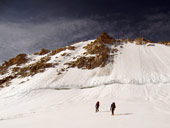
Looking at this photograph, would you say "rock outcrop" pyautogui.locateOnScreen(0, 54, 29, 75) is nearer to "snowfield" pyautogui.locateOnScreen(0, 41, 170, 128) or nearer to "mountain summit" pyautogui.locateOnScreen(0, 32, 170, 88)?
"mountain summit" pyautogui.locateOnScreen(0, 32, 170, 88)

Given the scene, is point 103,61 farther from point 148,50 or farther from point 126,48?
point 148,50

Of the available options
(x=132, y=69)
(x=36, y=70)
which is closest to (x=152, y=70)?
(x=132, y=69)

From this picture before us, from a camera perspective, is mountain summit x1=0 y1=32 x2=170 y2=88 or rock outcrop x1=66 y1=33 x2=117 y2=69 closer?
mountain summit x1=0 y1=32 x2=170 y2=88

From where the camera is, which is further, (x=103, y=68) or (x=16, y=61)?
(x=16, y=61)

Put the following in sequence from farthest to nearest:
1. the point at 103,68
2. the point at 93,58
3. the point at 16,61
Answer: the point at 16,61, the point at 93,58, the point at 103,68

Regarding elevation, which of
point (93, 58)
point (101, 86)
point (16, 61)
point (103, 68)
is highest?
point (16, 61)

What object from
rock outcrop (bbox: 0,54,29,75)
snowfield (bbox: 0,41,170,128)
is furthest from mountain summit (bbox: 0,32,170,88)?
rock outcrop (bbox: 0,54,29,75)

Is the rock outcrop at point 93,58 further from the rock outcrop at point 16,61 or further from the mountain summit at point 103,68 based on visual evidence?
the rock outcrop at point 16,61

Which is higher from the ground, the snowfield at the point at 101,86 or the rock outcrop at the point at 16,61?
the rock outcrop at the point at 16,61

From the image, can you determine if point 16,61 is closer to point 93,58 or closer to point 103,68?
point 93,58

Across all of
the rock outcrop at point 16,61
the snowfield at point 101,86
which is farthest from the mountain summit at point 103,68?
the rock outcrop at point 16,61

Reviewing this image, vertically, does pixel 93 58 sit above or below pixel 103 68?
above

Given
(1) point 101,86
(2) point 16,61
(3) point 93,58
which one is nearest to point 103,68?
(3) point 93,58

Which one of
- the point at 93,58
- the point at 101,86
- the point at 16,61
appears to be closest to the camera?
the point at 101,86
